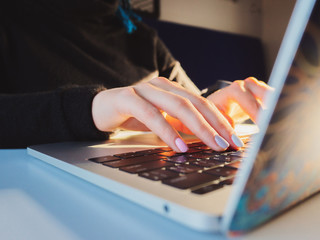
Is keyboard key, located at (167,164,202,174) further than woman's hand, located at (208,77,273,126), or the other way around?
woman's hand, located at (208,77,273,126)

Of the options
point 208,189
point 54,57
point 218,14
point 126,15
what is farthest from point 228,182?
point 218,14

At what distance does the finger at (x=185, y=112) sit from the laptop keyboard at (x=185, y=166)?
0.06ft

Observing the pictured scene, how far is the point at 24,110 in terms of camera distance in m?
0.58

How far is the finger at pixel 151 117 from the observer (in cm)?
38

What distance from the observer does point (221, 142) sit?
370 mm

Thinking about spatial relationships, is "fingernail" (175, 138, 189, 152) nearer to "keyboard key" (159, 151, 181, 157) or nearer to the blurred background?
"keyboard key" (159, 151, 181, 157)

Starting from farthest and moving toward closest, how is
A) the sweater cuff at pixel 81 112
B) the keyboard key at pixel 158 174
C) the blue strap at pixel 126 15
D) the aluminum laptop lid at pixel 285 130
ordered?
the blue strap at pixel 126 15, the sweater cuff at pixel 81 112, the keyboard key at pixel 158 174, the aluminum laptop lid at pixel 285 130

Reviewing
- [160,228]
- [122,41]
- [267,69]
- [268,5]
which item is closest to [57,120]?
[160,228]

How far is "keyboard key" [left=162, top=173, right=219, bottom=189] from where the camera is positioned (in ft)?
0.71

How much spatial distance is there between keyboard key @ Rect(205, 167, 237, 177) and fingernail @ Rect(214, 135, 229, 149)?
11cm

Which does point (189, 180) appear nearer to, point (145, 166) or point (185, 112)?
point (145, 166)

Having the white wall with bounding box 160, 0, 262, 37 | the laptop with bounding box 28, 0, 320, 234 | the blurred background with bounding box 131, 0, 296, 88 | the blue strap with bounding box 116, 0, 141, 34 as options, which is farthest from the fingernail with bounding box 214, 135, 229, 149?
the white wall with bounding box 160, 0, 262, 37

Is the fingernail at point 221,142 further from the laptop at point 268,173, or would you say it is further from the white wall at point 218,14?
the white wall at point 218,14

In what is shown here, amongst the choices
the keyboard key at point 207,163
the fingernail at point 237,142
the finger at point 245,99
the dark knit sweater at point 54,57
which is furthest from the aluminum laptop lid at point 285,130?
the dark knit sweater at point 54,57
